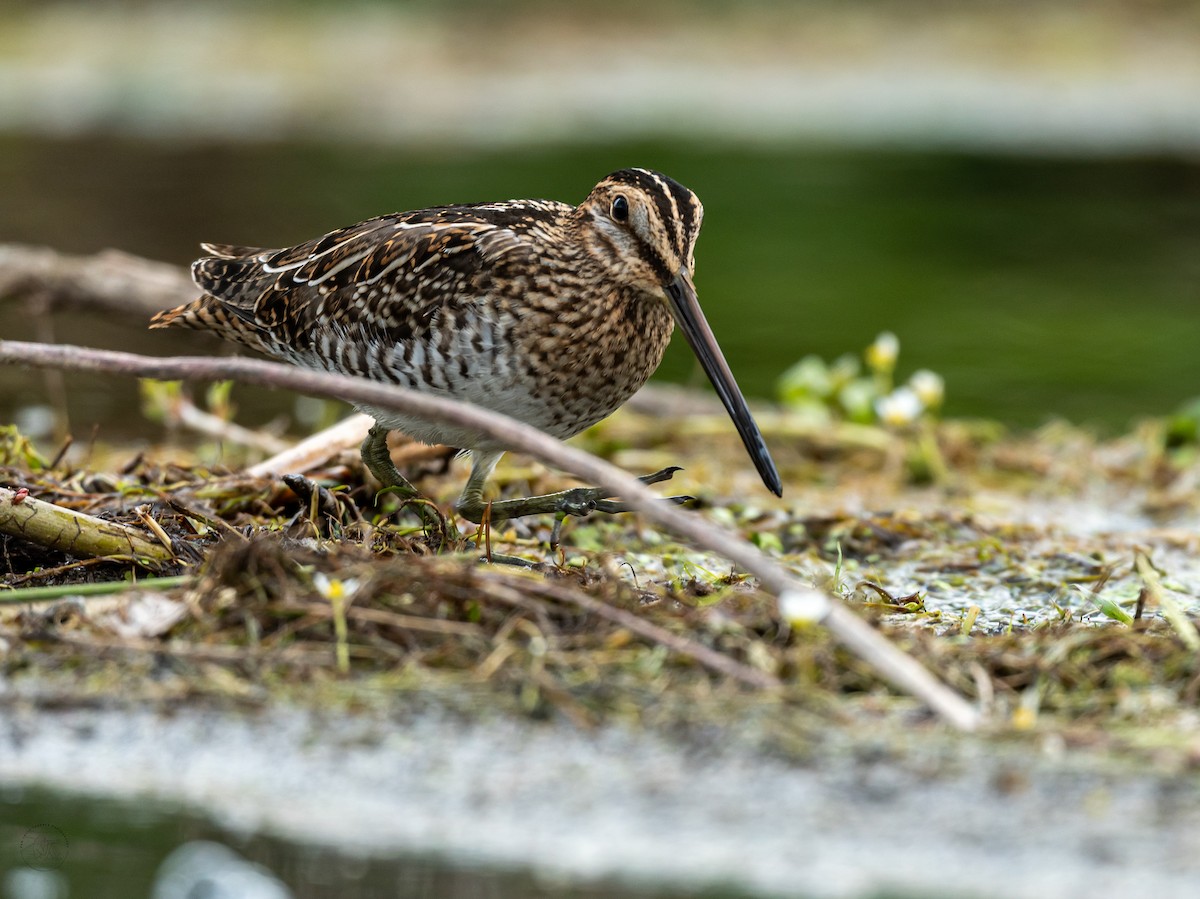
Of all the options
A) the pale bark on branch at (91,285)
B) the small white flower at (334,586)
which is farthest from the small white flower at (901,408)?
the small white flower at (334,586)

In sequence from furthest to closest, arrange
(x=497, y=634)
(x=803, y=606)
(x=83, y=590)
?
(x=83, y=590)
(x=497, y=634)
(x=803, y=606)

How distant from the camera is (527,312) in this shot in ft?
15.3

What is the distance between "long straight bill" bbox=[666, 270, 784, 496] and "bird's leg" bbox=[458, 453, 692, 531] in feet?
0.71

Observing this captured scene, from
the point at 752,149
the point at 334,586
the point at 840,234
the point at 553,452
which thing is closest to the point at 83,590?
the point at 334,586

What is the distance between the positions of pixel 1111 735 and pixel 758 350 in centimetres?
601

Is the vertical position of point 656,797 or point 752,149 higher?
point 752,149

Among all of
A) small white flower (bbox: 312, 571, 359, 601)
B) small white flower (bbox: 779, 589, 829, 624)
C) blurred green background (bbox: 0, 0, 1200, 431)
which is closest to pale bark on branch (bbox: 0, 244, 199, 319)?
blurred green background (bbox: 0, 0, 1200, 431)

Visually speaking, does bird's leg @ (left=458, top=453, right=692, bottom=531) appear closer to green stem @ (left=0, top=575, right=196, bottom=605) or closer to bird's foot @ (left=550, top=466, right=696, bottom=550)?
bird's foot @ (left=550, top=466, right=696, bottom=550)

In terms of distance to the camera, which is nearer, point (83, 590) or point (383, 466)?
point (83, 590)

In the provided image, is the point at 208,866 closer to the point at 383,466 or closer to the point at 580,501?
the point at 580,501

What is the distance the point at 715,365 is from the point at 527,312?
1.71 feet

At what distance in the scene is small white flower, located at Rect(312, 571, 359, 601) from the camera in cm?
370

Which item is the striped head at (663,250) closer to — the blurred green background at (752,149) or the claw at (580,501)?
the claw at (580,501)

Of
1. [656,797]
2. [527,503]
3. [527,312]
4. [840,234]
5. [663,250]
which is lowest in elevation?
[656,797]
